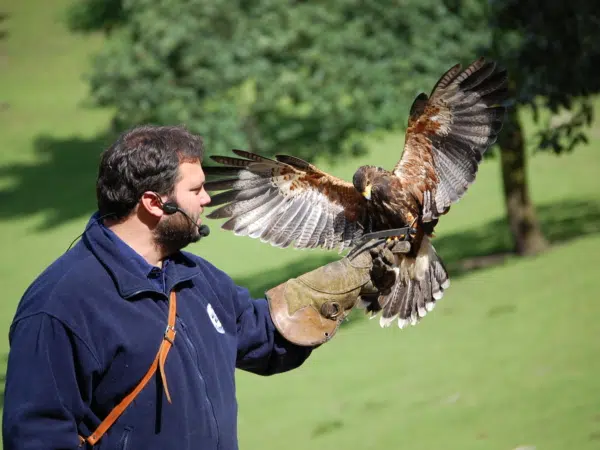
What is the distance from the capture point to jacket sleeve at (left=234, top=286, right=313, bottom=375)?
9.57 ft

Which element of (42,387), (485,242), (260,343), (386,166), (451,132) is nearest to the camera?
(42,387)

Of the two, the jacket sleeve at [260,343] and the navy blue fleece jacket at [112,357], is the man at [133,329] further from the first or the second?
the jacket sleeve at [260,343]

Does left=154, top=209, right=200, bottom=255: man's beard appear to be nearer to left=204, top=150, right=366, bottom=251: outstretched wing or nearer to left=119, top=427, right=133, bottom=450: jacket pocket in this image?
left=119, top=427, right=133, bottom=450: jacket pocket

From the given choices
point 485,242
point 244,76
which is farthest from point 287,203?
point 244,76

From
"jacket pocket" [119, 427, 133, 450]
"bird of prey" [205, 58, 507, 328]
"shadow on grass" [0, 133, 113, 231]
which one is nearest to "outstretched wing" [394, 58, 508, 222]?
"bird of prey" [205, 58, 507, 328]

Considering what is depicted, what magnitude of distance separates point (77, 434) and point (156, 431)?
21cm

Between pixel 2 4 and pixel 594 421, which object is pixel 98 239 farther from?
pixel 2 4

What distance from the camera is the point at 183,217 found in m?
2.52

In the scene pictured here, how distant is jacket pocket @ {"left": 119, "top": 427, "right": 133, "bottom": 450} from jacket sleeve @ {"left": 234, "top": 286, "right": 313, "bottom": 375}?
25.0 inches

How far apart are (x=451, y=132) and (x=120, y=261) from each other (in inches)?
106

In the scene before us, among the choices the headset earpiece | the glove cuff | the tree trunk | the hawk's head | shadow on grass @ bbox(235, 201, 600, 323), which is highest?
the headset earpiece

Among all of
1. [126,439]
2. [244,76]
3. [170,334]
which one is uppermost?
[244,76]

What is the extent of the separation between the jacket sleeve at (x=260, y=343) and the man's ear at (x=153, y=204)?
1.64 feet

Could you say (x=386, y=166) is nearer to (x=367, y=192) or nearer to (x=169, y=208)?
(x=367, y=192)
